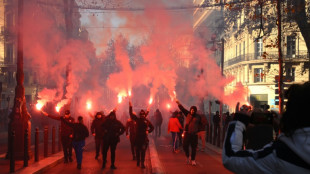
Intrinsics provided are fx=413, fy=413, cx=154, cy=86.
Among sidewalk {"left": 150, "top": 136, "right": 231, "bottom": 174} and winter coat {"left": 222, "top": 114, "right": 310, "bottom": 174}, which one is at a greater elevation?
winter coat {"left": 222, "top": 114, "right": 310, "bottom": 174}

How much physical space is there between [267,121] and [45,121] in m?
27.4

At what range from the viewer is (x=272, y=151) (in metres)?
2.09

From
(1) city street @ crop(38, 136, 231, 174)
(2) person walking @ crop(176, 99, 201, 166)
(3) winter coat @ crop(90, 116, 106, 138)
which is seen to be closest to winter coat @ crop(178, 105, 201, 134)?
(2) person walking @ crop(176, 99, 201, 166)

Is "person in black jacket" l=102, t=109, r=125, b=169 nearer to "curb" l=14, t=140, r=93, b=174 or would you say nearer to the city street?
the city street

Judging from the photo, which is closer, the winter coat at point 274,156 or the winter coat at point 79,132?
the winter coat at point 274,156

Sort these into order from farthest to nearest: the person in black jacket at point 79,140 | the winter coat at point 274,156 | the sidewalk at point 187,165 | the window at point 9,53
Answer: the window at point 9,53 < the person in black jacket at point 79,140 < the sidewalk at point 187,165 < the winter coat at point 274,156

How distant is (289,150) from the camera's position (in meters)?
2.01

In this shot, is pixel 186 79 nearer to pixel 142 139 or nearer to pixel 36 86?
pixel 36 86

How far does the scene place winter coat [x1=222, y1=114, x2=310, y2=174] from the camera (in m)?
Result: 1.97

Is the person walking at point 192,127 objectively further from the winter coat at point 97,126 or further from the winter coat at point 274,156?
the winter coat at point 274,156

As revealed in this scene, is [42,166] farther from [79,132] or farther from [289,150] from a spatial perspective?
[289,150]

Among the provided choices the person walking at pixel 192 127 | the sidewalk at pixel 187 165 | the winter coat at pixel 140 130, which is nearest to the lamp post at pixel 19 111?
the winter coat at pixel 140 130

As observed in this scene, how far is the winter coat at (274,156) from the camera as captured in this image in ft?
6.48

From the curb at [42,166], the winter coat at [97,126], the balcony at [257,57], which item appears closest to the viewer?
the curb at [42,166]
